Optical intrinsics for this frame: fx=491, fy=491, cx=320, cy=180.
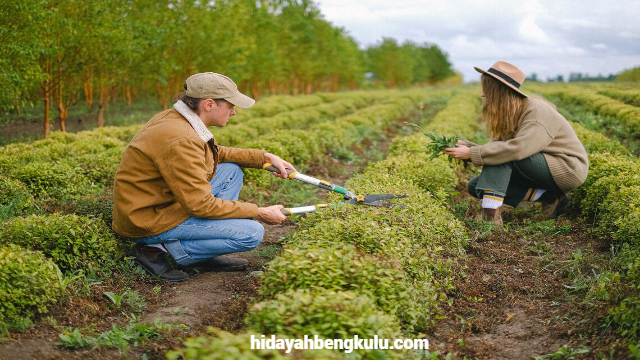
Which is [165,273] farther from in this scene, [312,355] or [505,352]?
[505,352]

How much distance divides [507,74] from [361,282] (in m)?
3.29

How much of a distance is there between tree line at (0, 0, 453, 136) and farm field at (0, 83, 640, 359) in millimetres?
4264

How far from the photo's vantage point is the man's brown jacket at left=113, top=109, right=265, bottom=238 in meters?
3.62

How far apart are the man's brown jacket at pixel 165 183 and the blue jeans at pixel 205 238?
0.09m

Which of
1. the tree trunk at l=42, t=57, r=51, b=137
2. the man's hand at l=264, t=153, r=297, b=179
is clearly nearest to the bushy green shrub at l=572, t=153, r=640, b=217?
the man's hand at l=264, t=153, r=297, b=179

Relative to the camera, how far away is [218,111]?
3.95 meters

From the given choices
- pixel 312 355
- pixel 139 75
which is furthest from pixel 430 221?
pixel 139 75

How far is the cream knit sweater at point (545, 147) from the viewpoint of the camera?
5055mm

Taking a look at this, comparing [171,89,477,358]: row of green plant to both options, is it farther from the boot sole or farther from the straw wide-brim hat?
the straw wide-brim hat

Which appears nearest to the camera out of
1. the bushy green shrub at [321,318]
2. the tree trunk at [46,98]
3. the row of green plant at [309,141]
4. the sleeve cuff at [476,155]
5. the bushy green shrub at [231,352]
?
the bushy green shrub at [231,352]

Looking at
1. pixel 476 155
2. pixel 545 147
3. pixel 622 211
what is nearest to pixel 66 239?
pixel 476 155

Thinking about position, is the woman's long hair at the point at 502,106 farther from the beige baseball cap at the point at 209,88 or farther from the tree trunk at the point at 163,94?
the tree trunk at the point at 163,94

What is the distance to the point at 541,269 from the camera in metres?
4.34

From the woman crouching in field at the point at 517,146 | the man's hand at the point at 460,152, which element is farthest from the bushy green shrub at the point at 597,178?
the man's hand at the point at 460,152
